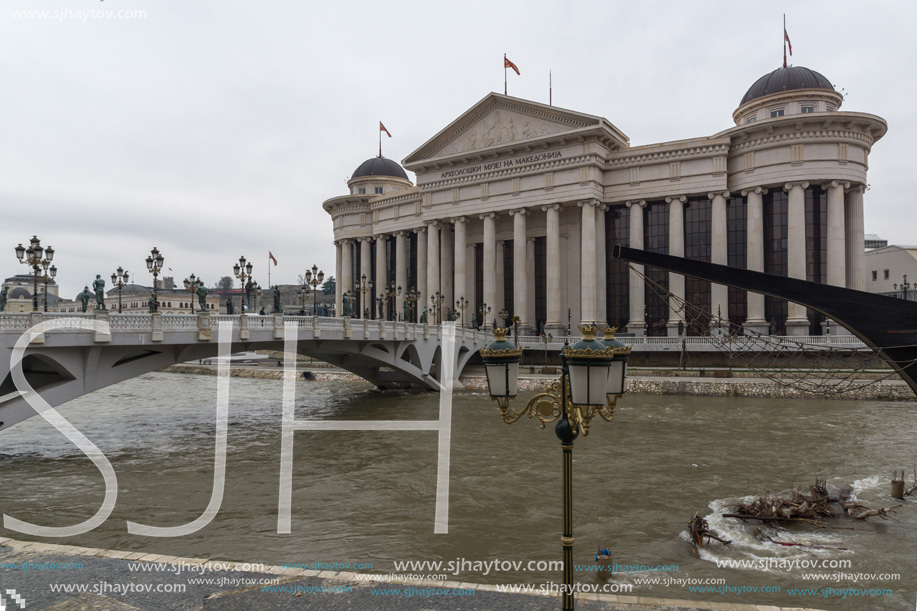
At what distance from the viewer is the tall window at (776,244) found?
53.3 metres

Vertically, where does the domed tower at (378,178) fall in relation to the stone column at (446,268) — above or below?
above

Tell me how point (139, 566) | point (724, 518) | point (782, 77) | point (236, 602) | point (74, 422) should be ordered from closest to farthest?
1. point (236, 602)
2. point (139, 566)
3. point (724, 518)
4. point (74, 422)
5. point (782, 77)

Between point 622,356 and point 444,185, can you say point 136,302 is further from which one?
point 622,356

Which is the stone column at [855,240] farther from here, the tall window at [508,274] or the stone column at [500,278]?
the stone column at [500,278]

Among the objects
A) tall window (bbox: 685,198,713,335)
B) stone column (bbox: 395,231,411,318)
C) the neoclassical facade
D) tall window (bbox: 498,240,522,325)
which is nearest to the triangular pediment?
the neoclassical facade

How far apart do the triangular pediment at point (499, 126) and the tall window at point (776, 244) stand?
16422mm

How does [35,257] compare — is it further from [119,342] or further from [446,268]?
[446,268]

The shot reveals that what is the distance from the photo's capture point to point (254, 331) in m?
26.2

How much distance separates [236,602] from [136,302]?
9937cm

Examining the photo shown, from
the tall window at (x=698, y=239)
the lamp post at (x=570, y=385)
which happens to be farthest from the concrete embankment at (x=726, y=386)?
the lamp post at (x=570, y=385)

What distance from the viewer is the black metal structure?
405 inches

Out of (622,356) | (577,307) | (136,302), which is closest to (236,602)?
(622,356)

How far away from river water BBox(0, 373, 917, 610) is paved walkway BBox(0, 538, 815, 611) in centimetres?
258

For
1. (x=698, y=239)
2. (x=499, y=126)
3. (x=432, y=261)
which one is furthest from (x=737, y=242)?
(x=432, y=261)
